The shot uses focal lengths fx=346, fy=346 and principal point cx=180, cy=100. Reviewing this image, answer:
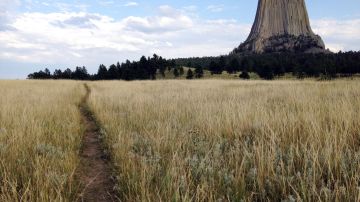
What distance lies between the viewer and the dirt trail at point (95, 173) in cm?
408

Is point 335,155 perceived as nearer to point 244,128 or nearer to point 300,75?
point 244,128

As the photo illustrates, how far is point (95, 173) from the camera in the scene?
5.16 meters

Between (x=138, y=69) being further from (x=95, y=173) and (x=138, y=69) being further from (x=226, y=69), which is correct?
(x=95, y=173)

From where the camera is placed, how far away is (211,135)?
6.20 m

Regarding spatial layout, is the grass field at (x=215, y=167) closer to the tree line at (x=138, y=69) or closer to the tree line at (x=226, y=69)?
the tree line at (x=226, y=69)

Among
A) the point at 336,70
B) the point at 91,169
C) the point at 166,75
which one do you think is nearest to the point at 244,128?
the point at 91,169

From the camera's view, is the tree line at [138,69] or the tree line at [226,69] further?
the tree line at [138,69]

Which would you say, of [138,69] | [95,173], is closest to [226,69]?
[138,69]

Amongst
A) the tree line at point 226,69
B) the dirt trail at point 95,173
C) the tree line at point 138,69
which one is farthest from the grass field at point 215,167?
the tree line at point 138,69

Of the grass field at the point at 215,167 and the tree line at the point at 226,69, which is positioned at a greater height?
the tree line at the point at 226,69

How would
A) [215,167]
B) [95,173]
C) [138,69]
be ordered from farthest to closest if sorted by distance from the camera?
[138,69] < [95,173] < [215,167]

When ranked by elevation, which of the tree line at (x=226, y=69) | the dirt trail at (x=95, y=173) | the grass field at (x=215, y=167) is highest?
the tree line at (x=226, y=69)

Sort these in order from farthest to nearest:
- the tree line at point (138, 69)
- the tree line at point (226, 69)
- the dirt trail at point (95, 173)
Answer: the tree line at point (138, 69)
the tree line at point (226, 69)
the dirt trail at point (95, 173)

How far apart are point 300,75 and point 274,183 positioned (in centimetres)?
9275
